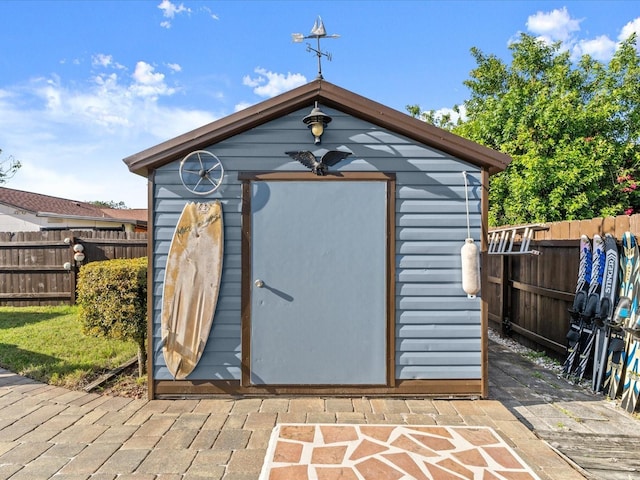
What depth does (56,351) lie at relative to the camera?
4828 millimetres

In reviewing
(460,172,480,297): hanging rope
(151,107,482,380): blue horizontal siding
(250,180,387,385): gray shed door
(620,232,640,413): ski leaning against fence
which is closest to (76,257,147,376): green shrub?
(151,107,482,380): blue horizontal siding

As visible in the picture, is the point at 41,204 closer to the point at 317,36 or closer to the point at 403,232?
the point at 317,36

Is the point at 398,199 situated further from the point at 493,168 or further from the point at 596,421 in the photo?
the point at 596,421

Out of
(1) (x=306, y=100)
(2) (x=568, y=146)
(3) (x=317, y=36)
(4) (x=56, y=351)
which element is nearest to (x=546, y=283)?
(1) (x=306, y=100)

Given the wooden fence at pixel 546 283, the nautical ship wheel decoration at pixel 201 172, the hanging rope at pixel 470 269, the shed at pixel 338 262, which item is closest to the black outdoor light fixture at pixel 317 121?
the shed at pixel 338 262

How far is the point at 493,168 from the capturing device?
3518 millimetres

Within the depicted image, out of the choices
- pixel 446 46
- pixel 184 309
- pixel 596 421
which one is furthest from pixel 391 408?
pixel 446 46

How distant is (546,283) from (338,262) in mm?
3216

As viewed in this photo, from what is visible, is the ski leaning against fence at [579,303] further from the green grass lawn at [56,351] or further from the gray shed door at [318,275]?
the green grass lawn at [56,351]

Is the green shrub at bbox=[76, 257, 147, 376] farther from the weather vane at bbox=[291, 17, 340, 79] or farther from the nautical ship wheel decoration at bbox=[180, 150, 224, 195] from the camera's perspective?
the weather vane at bbox=[291, 17, 340, 79]

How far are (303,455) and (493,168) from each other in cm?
287

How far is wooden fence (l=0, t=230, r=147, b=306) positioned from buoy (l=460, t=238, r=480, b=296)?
707 cm

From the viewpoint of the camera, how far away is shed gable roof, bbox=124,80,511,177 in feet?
11.2

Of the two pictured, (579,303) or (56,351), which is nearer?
(579,303)
